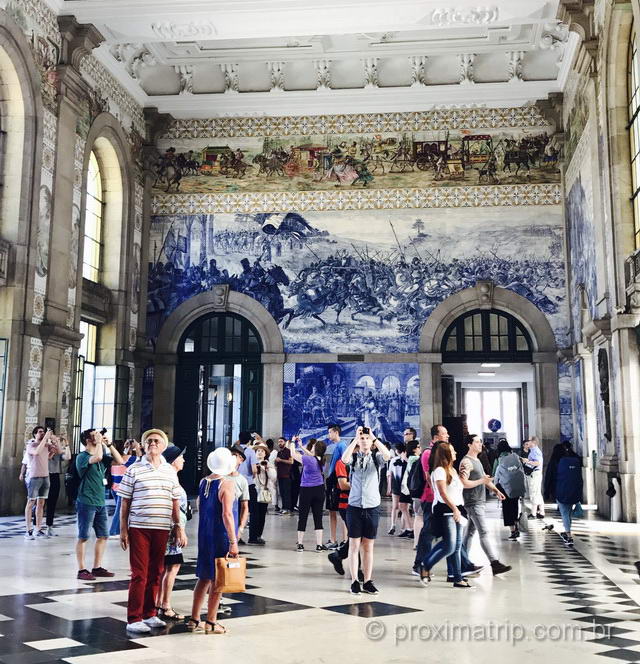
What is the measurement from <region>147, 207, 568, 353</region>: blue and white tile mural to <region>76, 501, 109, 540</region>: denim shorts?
12.5 m

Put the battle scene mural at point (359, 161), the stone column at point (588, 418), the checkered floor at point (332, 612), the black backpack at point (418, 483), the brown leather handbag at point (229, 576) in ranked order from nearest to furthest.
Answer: the checkered floor at point (332, 612) < the brown leather handbag at point (229, 576) < the black backpack at point (418, 483) < the stone column at point (588, 418) < the battle scene mural at point (359, 161)

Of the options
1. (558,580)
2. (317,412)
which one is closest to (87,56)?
(317,412)

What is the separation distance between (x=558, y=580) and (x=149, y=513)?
4.53m

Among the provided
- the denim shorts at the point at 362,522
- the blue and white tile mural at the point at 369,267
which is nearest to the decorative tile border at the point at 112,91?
the blue and white tile mural at the point at 369,267

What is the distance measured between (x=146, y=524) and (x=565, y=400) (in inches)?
632

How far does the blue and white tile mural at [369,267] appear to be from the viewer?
20.4m

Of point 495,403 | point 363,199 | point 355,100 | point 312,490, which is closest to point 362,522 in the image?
point 312,490

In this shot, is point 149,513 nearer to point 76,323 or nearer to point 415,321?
point 76,323

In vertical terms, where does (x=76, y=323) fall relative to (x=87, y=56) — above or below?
below

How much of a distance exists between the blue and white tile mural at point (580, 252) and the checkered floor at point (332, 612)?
841cm

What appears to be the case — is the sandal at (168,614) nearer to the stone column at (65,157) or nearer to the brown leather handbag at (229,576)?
the brown leather handbag at (229,576)

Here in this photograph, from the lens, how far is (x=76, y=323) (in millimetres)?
17297

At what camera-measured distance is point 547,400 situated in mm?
19812

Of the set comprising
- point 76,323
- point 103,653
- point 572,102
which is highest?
point 572,102
